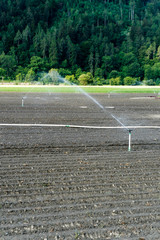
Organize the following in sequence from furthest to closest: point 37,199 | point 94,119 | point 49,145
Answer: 1. point 94,119
2. point 49,145
3. point 37,199

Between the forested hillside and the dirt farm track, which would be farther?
the forested hillside

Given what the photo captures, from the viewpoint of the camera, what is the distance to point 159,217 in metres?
4.60

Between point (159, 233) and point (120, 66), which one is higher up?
point (120, 66)

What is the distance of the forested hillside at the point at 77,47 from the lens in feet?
309

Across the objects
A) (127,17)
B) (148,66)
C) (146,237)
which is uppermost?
(127,17)

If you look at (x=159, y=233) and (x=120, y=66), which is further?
(x=120, y=66)

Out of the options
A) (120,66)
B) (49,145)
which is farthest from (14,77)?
(49,145)

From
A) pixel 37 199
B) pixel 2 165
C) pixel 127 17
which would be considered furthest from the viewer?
pixel 127 17

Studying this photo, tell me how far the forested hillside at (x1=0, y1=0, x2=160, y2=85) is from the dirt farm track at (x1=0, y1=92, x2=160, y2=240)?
5782 cm

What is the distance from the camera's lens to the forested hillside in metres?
94.2

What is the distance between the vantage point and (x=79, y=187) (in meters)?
5.70

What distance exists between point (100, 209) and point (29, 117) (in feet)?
36.2

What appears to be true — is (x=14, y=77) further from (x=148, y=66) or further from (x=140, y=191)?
(x=140, y=191)

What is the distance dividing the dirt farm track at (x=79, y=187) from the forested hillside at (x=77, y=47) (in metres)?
57.8
